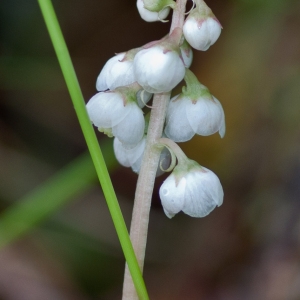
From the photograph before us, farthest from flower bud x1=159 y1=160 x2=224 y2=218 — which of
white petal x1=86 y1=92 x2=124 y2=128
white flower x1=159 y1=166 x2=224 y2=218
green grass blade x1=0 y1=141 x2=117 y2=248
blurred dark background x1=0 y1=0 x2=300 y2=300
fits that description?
blurred dark background x1=0 y1=0 x2=300 y2=300

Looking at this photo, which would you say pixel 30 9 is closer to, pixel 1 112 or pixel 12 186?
pixel 1 112

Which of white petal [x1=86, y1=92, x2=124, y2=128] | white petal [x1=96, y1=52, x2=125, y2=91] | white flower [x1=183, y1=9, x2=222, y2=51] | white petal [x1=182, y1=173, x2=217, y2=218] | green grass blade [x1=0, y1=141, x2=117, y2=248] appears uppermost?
green grass blade [x1=0, y1=141, x2=117, y2=248]

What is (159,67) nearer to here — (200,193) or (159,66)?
(159,66)

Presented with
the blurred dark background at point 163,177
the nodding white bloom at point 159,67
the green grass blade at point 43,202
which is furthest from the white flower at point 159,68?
the blurred dark background at point 163,177

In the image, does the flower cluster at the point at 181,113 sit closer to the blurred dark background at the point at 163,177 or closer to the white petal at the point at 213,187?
the white petal at the point at 213,187

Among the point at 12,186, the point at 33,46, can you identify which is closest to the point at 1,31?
the point at 33,46

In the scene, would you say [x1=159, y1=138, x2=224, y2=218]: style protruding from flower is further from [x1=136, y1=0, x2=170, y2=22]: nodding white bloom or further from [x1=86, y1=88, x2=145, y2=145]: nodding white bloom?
[x1=136, y1=0, x2=170, y2=22]: nodding white bloom

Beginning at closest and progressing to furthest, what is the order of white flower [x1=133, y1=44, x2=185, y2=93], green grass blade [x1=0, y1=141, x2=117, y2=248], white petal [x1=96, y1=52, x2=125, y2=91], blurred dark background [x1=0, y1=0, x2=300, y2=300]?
white flower [x1=133, y1=44, x2=185, y2=93], white petal [x1=96, y1=52, x2=125, y2=91], green grass blade [x1=0, y1=141, x2=117, y2=248], blurred dark background [x1=0, y1=0, x2=300, y2=300]
